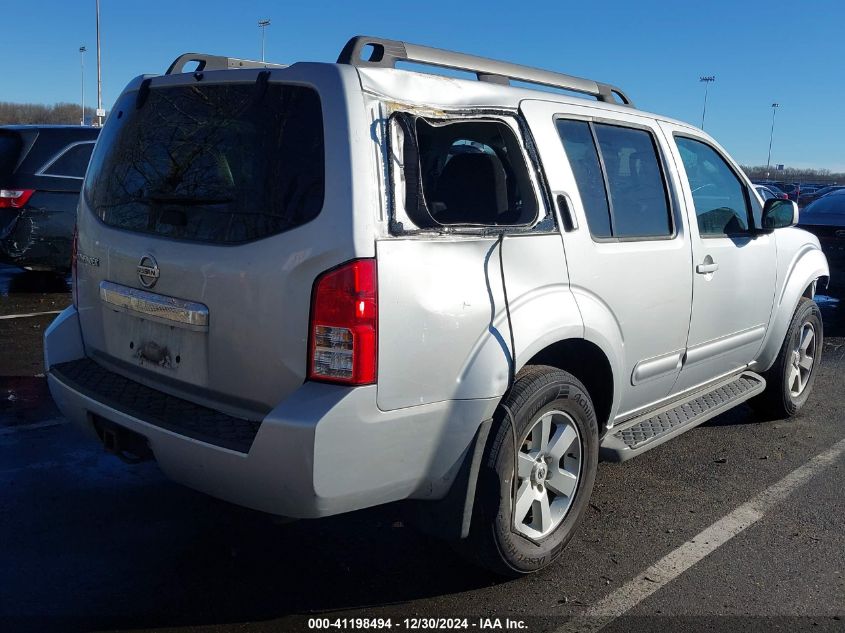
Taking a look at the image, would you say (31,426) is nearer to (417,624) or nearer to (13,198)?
(417,624)

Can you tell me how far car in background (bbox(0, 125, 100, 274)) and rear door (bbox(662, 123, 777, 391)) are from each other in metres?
6.97

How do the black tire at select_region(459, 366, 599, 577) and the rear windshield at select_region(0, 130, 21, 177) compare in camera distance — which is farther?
the rear windshield at select_region(0, 130, 21, 177)

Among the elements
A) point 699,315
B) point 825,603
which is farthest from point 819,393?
point 825,603

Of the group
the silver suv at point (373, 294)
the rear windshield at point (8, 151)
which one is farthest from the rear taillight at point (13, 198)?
the silver suv at point (373, 294)

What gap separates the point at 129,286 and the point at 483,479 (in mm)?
1582

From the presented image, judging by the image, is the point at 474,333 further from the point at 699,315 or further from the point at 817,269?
the point at 817,269

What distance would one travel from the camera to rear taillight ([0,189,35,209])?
28.5 feet

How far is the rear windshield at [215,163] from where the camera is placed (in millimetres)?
2752

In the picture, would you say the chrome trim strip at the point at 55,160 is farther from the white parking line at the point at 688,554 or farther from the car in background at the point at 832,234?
the car in background at the point at 832,234

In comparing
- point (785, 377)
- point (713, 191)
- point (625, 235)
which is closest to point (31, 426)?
point (625, 235)

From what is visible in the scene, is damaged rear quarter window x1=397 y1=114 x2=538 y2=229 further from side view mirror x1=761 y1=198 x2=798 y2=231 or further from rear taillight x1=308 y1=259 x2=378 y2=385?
side view mirror x1=761 y1=198 x2=798 y2=231

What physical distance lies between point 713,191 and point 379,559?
285 centimetres

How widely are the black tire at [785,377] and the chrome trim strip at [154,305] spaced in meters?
4.09

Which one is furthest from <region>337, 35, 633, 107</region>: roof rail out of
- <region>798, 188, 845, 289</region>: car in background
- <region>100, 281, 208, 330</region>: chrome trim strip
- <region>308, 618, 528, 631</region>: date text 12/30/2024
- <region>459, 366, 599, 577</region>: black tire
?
<region>798, 188, 845, 289</region>: car in background
